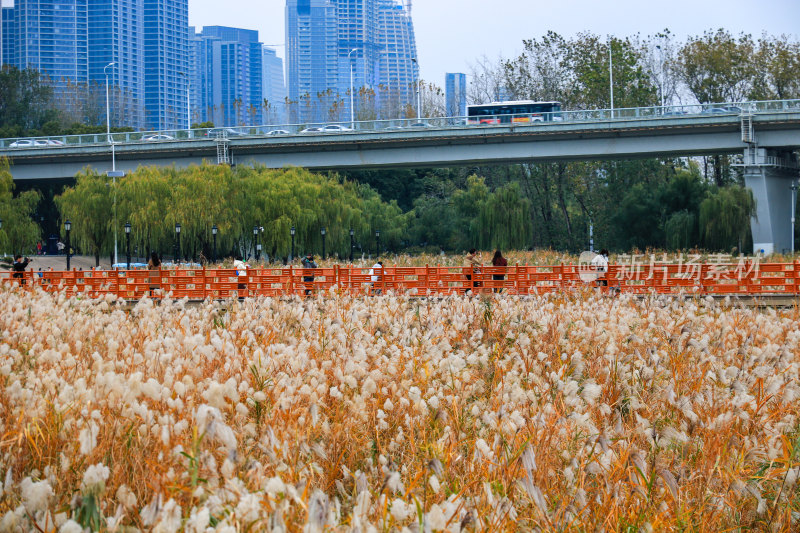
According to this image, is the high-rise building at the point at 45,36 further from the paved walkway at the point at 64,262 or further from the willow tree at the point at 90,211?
the willow tree at the point at 90,211

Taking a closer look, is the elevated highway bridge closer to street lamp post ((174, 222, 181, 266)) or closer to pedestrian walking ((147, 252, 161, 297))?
street lamp post ((174, 222, 181, 266))

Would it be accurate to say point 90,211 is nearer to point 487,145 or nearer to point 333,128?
point 333,128

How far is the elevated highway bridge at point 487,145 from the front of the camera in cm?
4841

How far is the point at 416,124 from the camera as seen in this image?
5359 centimetres

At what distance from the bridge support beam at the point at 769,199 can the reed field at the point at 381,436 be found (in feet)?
124

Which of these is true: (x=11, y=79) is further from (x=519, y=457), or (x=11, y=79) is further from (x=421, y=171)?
(x=519, y=457)

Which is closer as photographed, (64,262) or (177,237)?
(177,237)

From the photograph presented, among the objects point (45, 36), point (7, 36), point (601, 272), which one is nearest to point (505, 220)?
point (601, 272)

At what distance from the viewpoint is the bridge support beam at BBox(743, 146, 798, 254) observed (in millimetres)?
48312

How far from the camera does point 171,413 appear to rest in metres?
7.81

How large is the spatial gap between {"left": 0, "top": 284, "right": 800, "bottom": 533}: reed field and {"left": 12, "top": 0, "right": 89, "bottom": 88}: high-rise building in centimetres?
19485

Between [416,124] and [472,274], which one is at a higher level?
[416,124]

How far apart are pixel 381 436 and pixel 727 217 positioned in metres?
43.8

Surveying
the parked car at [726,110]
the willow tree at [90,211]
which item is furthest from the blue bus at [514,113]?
the willow tree at [90,211]
